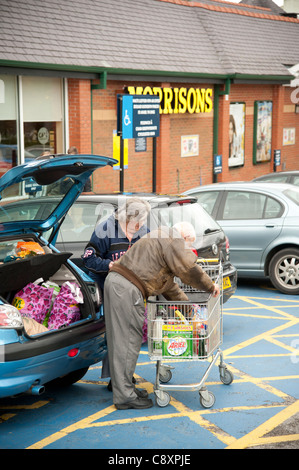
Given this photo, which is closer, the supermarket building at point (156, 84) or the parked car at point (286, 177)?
the parked car at point (286, 177)

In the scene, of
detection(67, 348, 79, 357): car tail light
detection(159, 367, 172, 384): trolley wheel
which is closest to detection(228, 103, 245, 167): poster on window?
detection(159, 367, 172, 384): trolley wheel

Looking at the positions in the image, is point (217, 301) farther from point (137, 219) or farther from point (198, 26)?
point (198, 26)

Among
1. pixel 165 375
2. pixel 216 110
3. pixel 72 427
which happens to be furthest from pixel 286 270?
pixel 216 110

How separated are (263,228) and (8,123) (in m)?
6.72

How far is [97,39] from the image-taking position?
16.3 meters

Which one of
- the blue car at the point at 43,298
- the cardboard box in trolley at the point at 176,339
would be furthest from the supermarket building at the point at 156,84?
the cardboard box in trolley at the point at 176,339

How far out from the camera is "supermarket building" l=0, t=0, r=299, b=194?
577 inches

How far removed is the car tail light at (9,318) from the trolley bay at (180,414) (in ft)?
3.03

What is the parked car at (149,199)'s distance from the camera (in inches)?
327

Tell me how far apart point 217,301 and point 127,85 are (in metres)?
12.1

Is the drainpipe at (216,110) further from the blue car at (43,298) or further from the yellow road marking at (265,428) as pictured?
the yellow road marking at (265,428)

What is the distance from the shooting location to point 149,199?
26.8 feet

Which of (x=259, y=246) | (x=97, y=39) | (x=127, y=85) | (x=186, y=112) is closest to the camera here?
(x=259, y=246)
